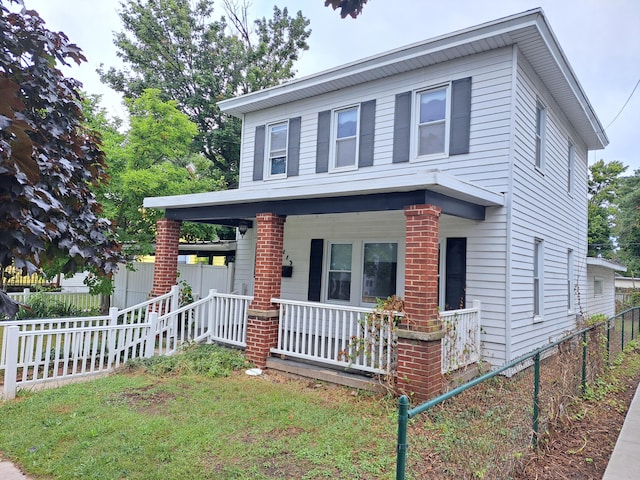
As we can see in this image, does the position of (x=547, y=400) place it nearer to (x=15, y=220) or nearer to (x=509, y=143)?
(x=509, y=143)

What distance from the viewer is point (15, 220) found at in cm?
190

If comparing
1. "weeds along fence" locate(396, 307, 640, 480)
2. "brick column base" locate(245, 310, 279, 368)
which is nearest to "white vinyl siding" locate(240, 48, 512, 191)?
"brick column base" locate(245, 310, 279, 368)

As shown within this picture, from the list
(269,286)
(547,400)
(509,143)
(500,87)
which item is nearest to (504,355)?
(547,400)

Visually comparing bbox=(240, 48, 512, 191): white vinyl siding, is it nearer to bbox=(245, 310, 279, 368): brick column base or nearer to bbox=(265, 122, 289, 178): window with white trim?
bbox=(265, 122, 289, 178): window with white trim

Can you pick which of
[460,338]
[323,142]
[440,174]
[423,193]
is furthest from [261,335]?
[323,142]

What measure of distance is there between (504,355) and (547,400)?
2.40 meters

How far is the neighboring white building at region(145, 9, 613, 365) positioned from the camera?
7316 mm

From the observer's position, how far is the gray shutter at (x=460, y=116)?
25.9 feet

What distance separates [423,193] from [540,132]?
4976 millimetres

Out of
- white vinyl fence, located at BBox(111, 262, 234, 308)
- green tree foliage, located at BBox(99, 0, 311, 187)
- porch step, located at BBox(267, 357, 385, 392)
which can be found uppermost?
green tree foliage, located at BBox(99, 0, 311, 187)

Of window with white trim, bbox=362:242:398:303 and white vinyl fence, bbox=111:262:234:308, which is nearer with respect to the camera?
window with white trim, bbox=362:242:398:303

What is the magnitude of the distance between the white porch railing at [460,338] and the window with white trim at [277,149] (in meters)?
5.68

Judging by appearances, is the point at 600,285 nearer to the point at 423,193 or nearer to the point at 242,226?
the point at 423,193

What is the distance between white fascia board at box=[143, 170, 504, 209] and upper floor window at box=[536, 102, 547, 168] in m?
2.44
